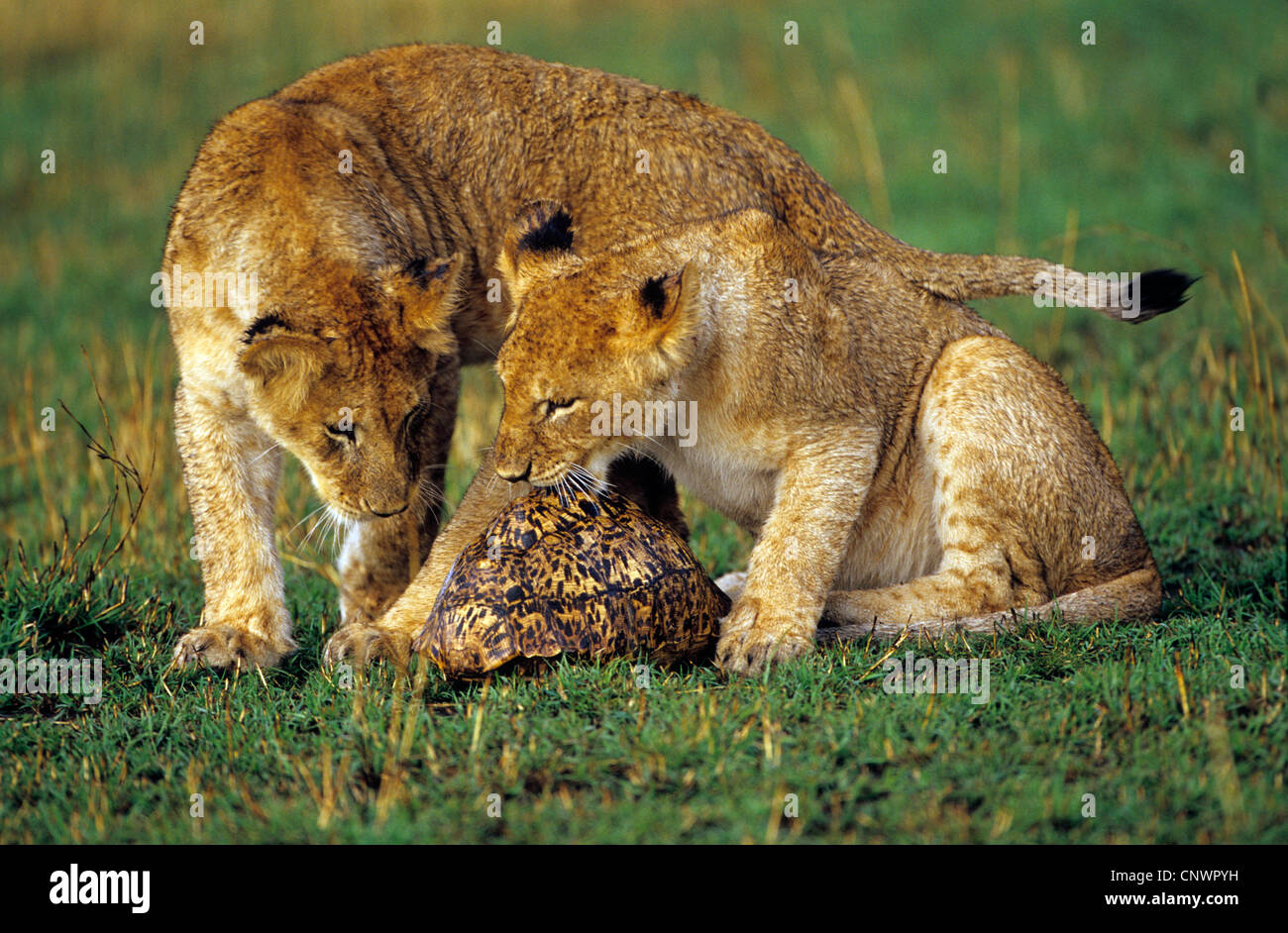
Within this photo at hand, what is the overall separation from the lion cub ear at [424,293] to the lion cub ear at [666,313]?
2.21ft

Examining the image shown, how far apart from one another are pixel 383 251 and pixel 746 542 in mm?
2792

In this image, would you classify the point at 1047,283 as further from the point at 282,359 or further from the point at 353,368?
the point at 282,359

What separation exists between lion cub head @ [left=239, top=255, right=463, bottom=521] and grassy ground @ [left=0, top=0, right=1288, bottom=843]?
2.65 ft

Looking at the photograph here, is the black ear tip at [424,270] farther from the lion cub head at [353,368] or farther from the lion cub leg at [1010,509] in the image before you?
the lion cub leg at [1010,509]

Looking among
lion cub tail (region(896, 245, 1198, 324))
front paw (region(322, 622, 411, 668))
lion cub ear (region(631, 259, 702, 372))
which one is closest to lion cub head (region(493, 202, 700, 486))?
lion cub ear (region(631, 259, 702, 372))

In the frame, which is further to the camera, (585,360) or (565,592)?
(585,360)

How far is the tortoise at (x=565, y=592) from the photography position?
16.5ft

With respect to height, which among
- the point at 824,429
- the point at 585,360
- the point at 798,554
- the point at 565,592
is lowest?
the point at 565,592

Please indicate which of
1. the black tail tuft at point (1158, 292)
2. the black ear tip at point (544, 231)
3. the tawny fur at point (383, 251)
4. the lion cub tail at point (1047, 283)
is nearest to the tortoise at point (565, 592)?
the tawny fur at point (383, 251)

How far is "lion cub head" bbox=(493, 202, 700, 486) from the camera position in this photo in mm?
5203

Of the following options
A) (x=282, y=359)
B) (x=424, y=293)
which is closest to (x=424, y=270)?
(x=424, y=293)

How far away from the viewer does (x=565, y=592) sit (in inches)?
199

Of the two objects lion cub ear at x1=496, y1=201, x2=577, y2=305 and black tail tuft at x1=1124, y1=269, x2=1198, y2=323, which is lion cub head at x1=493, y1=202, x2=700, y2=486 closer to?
lion cub ear at x1=496, y1=201, x2=577, y2=305

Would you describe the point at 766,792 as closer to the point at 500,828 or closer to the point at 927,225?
the point at 500,828
